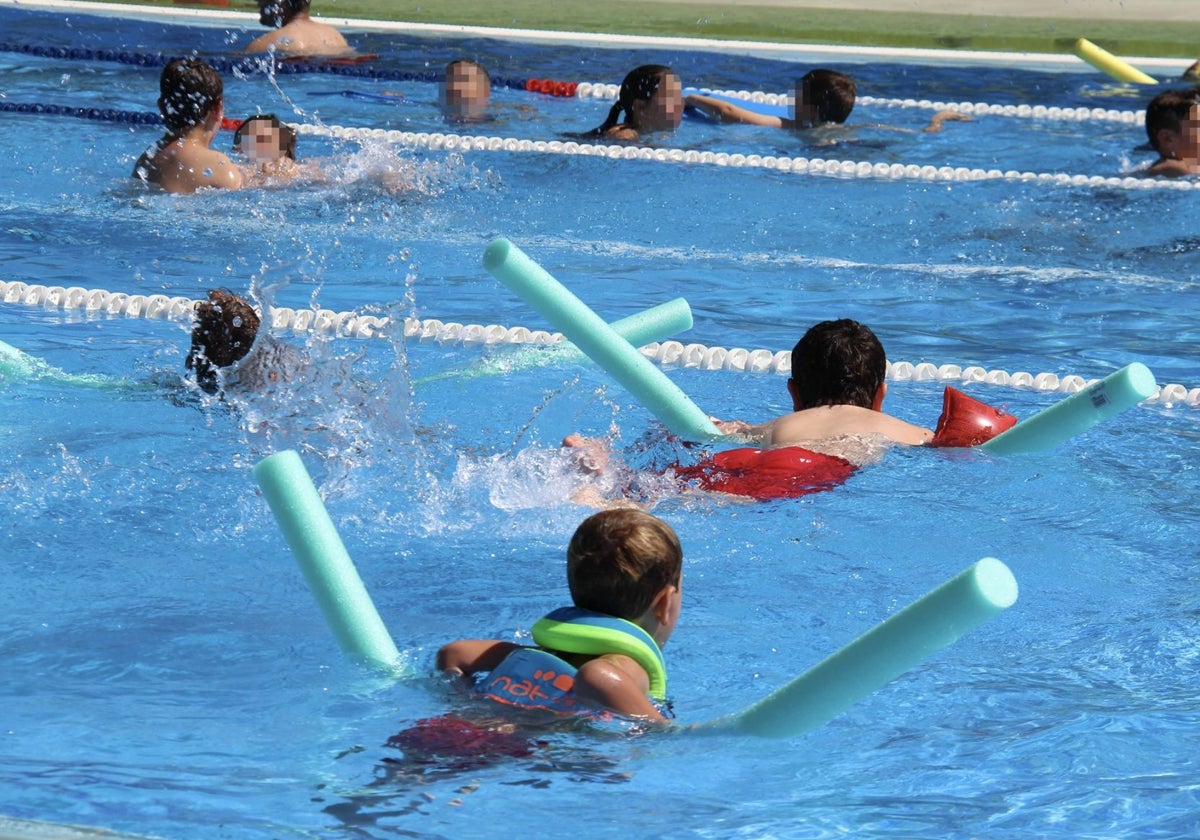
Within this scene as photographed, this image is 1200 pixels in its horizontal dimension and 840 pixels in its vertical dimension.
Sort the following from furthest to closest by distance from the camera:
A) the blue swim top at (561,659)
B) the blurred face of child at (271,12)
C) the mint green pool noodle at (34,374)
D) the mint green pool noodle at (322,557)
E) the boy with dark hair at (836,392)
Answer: the blurred face of child at (271,12), the mint green pool noodle at (34,374), the boy with dark hair at (836,392), the blue swim top at (561,659), the mint green pool noodle at (322,557)

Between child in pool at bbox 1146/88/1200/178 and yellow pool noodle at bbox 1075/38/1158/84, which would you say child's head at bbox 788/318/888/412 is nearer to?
child in pool at bbox 1146/88/1200/178

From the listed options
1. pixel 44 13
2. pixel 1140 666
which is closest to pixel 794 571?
pixel 1140 666

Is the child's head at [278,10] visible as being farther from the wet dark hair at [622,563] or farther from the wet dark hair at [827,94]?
the wet dark hair at [622,563]

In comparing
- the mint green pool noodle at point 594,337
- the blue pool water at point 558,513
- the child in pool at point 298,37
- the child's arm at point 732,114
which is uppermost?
the child in pool at point 298,37

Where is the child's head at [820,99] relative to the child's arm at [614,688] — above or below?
above

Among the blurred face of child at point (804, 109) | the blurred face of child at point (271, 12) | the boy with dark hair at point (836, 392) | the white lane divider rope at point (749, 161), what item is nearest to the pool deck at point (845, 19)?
the blurred face of child at point (271, 12)

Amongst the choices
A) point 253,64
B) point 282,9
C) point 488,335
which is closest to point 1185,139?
point 488,335

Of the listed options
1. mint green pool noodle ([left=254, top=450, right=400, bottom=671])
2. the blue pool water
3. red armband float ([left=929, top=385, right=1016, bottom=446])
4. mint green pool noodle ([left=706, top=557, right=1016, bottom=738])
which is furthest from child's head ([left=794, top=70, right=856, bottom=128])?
mint green pool noodle ([left=706, top=557, right=1016, bottom=738])

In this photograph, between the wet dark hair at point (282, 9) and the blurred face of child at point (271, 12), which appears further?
the blurred face of child at point (271, 12)

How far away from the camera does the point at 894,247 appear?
24.4 feet

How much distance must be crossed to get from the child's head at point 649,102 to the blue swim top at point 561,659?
6718 mm

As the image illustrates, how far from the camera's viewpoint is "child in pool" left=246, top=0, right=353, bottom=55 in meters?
11.2

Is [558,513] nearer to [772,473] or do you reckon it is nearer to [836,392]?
[772,473]

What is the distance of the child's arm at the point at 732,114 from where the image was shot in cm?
980
